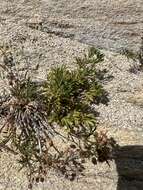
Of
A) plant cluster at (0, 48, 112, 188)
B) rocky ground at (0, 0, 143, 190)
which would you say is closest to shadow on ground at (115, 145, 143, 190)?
plant cluster at (0, 48, 112, 188)

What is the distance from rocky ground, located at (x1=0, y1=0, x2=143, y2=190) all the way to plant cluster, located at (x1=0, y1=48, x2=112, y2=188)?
27 centimetres

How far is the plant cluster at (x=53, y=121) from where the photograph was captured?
7613 millimetres

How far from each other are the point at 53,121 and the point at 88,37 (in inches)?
66.7

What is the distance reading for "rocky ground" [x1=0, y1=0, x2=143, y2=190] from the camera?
8.27 metres

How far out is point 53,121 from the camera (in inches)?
315

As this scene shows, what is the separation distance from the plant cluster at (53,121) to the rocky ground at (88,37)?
0.27 m

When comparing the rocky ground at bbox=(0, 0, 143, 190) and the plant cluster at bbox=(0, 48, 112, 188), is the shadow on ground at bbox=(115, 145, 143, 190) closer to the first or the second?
the plant cluster at bbox=(0, 48, 112, 188)

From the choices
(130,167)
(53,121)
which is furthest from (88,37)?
(130,167)

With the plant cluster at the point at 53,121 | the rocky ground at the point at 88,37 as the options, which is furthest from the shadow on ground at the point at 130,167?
the rocky ground at the point at 88,37

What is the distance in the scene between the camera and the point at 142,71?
8859mm

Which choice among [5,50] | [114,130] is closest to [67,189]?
[114,130]

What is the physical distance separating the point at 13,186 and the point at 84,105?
1.63m

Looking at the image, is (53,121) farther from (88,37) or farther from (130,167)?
(88,37)

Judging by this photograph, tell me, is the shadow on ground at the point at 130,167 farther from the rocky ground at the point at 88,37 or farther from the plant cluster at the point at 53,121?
the rocky ground at the point at 88,37
